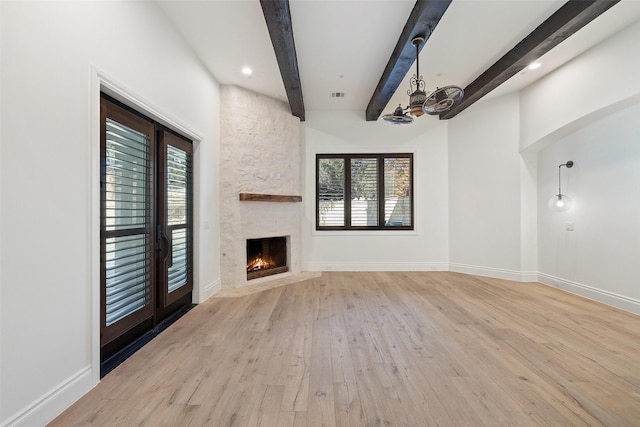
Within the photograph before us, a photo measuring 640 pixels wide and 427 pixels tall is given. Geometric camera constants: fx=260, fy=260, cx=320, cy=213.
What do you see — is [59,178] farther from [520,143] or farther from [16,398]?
[520,143]

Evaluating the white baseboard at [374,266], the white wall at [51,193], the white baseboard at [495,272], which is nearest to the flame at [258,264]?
the white baseboard at [374,266]

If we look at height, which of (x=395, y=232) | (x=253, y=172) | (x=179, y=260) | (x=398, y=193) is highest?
(x=253, y=172)

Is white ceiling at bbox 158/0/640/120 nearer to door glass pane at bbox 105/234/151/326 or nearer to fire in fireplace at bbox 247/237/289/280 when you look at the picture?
door glass pane at bbox 105/234/151/326

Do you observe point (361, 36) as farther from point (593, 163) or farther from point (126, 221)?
point (593, 163)

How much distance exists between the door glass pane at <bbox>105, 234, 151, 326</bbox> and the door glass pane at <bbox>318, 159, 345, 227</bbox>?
11.0 feet

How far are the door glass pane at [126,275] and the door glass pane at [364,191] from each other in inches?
148

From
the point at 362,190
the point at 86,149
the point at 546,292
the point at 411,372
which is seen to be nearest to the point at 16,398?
the point at 86,149

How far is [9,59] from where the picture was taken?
1.31 meters

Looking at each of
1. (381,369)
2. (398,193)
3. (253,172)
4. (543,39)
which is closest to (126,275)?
(381,369)

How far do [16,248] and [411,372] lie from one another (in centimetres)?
252

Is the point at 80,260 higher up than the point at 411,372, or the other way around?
the point at 80,260

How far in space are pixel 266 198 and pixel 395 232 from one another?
2.68m

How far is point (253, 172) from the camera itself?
4.28 m

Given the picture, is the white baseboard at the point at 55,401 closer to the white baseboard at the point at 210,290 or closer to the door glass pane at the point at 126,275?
the door glass pane at the point at 126,275
